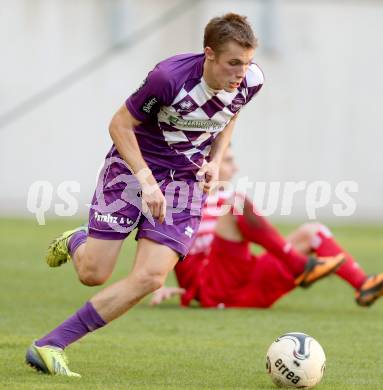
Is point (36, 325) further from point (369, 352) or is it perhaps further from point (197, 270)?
point (369, 352)

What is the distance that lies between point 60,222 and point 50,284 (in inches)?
277

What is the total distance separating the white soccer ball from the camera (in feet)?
17.4

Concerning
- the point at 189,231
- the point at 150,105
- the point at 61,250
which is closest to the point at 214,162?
the point at 189,231

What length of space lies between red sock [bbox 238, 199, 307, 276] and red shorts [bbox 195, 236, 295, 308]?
118 mm

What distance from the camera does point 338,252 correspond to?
8.52m

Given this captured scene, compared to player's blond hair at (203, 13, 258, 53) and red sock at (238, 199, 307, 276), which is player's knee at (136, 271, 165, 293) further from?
red sock at (238, 199, 307, 276)

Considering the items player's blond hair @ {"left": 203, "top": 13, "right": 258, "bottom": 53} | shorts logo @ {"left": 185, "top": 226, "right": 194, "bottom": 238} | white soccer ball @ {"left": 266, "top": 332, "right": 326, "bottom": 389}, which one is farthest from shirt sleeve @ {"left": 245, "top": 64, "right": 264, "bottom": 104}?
white soccer ball @ {"left": 266, "top": 332, "right": 326, "bottom": 389}

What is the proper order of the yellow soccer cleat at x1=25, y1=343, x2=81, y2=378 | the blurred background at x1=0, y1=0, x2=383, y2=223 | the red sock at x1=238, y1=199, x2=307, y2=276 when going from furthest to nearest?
1. the blurred background at x1=0, y1=0, x2=383, y2=223
2. the red sock at x1=238, y1=199, x2=307, y2=276
3. the yellow soccer cleat at x1=25, y1=343, x2=81, y2=378

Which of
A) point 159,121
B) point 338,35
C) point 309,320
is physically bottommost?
point 309,320

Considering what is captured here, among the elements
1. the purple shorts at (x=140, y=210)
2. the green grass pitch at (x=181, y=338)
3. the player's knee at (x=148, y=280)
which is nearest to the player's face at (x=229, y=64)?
the purple shorts at (x=140, y=210)

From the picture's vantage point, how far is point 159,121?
19.5ft

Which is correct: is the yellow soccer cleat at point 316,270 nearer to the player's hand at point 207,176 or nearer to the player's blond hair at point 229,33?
the player's hand at point 207,176

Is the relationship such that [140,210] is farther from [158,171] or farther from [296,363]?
[296,363]

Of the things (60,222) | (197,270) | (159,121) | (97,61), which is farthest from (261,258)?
(97,61)
